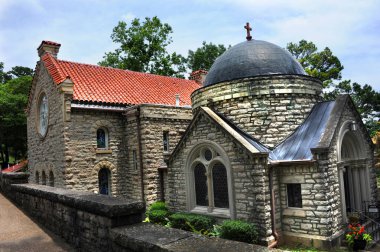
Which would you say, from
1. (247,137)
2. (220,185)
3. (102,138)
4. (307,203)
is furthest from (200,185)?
(102,138)

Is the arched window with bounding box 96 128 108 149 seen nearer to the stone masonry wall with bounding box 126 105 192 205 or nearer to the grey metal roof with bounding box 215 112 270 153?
the stone masonry wall with bounding box 126 105 192 205

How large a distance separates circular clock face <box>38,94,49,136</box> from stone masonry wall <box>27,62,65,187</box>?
0.26 metres

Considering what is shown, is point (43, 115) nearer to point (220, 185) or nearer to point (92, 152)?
point (92, 152)

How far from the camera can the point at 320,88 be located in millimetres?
12898

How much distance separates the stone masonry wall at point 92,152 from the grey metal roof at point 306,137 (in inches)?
333

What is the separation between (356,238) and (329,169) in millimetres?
2240

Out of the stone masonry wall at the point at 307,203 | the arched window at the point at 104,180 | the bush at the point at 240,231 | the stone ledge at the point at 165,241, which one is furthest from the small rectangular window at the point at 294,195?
the arched window at the point at 104,180

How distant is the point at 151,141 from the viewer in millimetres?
15352

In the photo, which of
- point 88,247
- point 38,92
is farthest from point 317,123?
point 38,92

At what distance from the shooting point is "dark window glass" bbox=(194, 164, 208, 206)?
39.7 feet

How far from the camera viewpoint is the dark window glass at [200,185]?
12.1 m

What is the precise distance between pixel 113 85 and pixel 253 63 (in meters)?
8.96

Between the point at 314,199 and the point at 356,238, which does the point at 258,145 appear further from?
the point at 356,238

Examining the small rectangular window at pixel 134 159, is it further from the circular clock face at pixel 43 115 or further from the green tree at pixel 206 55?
the green tree at pixel 206 55
